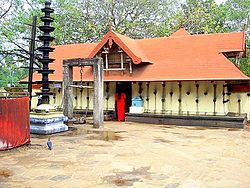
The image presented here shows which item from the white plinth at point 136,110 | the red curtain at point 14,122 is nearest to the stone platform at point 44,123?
the red curtain at point 14,122

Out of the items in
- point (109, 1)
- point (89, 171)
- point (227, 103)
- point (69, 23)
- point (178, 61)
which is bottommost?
point (89, 171)

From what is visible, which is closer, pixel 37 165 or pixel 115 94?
pixel 37 165

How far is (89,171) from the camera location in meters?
6.41

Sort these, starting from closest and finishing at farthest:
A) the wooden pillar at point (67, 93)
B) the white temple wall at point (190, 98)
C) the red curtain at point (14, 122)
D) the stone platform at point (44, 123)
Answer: the red curtain at point (14, 122)
the stone platform at point (44, 123)
the wooden pillar at point (67, 93)
the white temple wall at point (190, 98)

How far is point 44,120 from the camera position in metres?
11.1

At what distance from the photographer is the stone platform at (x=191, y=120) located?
46.1 feet

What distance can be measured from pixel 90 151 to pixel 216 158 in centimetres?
318

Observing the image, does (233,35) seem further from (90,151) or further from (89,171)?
(89,171)

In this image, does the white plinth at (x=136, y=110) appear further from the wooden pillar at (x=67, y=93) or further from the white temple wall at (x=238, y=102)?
the white temple wall at (x=238, y=102)

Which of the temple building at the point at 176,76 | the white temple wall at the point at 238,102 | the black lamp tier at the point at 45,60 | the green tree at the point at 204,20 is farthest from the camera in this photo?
the green tree at the point at 204,20

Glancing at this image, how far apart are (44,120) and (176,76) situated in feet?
23.4

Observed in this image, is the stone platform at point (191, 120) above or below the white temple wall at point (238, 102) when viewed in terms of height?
below

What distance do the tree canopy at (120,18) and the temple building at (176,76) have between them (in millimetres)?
8067

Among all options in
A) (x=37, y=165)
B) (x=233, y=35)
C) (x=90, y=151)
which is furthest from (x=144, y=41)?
(x=37, y=165)
